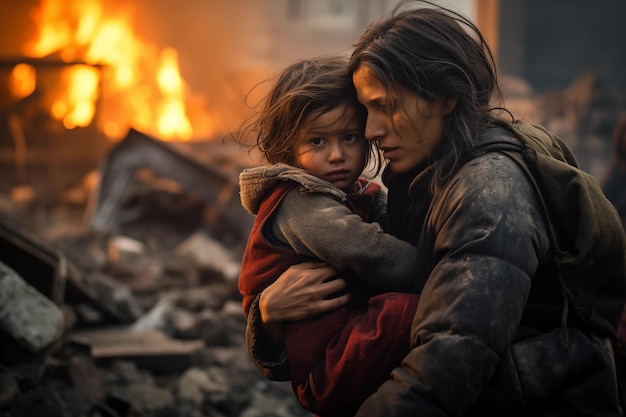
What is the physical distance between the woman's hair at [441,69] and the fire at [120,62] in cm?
1364

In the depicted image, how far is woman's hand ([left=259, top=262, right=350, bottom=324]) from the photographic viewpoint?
2.55 meters

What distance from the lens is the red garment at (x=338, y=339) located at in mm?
2334

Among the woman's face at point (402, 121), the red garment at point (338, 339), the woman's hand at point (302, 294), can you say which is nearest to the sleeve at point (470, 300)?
the red garment at point (338, 339)

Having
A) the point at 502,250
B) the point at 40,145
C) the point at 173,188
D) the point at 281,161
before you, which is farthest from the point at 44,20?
the point at 502,250

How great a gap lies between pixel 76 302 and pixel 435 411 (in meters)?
4.70

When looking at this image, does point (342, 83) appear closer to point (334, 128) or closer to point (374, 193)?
point (334, 128)

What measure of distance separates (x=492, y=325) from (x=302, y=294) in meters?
0.75

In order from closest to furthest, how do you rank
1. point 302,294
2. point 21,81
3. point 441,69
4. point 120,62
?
1. point 441,69
2. point 302,294
3. point 21,81
4. point 120,62

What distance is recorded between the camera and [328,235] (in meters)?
2.49

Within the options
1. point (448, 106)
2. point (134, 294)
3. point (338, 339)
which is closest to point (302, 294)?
point (338, 339)

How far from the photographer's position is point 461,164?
2.38 meters

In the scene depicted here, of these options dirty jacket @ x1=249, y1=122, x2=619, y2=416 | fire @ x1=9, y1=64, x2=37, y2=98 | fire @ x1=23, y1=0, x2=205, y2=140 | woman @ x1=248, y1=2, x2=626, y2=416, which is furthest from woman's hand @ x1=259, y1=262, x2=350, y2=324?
fire @ x1=23, y1=0, x2=205, y2=140

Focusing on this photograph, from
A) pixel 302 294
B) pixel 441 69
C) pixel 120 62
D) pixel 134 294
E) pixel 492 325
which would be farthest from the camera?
pixel 120 62

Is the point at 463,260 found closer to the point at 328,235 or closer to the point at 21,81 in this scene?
the point at 328,235
